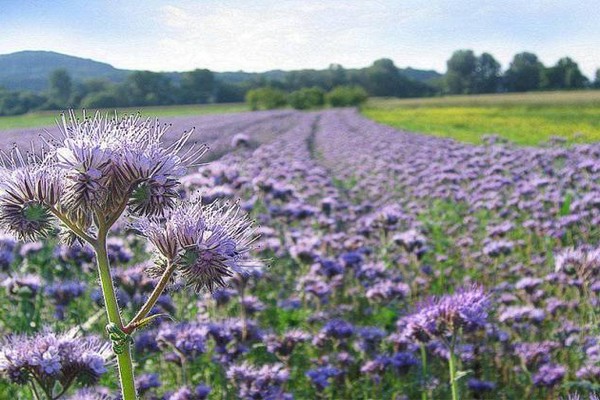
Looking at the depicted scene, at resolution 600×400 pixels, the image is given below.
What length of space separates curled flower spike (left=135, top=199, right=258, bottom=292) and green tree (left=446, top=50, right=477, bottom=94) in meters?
120

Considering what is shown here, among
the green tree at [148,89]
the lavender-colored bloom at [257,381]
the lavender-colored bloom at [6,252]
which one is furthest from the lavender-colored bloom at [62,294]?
the green tree at [148,89]

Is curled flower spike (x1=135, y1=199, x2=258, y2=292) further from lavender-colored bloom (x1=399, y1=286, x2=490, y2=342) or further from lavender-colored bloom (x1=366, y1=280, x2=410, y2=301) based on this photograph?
lavender-colored bloom (x1=366, y1=280, x2=410, y2=301)

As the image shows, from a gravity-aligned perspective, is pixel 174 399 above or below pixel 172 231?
below

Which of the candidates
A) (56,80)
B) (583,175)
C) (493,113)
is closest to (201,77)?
(56,80)

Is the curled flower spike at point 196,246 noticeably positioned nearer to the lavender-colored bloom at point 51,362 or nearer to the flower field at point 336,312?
the flower field at point 336,312

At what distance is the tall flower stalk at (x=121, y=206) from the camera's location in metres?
1.68

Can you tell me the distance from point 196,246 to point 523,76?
119 m

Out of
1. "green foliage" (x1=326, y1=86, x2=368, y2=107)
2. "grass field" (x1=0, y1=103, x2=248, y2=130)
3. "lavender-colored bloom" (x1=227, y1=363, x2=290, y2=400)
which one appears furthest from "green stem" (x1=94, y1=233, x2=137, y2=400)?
"green foliage" (x1=326, y1=86, x2=368, y2=107)

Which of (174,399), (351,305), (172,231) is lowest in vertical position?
(351,305)

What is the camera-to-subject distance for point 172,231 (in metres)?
1.82

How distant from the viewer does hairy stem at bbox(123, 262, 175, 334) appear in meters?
1.62

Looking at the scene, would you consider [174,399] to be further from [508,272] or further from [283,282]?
[508,272]

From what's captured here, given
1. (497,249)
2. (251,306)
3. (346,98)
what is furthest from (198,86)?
(251,306)

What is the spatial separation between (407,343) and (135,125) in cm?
330
